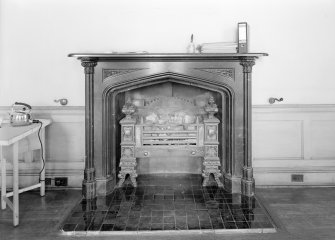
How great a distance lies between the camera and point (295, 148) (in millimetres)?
3855

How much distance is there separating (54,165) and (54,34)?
148 cm

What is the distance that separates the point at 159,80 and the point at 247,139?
1.14 meters

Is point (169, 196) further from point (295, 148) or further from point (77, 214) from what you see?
point (295, 148)

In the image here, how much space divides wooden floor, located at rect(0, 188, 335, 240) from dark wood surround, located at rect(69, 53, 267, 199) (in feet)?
1.02

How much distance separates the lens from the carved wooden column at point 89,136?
11.3 ft

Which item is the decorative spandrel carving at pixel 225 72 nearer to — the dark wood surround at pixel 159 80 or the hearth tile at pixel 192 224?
the dark wood surround at pixel 159 80

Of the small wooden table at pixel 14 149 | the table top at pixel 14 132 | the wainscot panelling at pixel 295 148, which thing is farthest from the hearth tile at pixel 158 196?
the table top at pixel 14 132

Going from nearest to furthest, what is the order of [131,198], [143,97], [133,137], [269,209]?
[269,209] < [131,198] < [133,137] < [143,97]

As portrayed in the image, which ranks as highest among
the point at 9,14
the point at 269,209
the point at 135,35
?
the point at 9,14

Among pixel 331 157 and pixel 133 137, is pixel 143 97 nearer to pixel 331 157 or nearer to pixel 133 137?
pixel 133 137

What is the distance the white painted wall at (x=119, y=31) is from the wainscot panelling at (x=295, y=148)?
64 centimetres

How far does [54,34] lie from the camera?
3.71 metres

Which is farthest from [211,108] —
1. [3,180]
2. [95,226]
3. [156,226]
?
[3,180]

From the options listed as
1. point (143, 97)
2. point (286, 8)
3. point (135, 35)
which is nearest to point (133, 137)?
point (143, 97)
